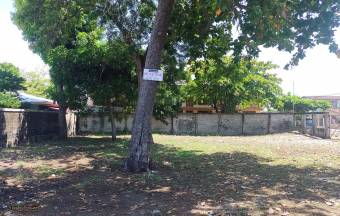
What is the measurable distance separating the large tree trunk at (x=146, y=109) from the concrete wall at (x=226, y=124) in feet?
57.2

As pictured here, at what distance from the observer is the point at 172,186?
316 inches

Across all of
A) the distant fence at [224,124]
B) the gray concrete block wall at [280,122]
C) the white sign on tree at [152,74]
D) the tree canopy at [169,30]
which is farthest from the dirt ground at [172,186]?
the gray concrete block wall at [280,122]

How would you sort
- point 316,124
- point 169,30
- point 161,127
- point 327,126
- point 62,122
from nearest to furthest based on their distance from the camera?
point 169,30 → point 62,122 → point 327,126 → point 316,124 → point 161,127

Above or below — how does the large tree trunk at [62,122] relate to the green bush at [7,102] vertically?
below

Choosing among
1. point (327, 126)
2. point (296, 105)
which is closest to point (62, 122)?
point (327, 126)

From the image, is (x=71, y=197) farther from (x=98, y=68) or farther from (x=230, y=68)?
(x=98, y=68)

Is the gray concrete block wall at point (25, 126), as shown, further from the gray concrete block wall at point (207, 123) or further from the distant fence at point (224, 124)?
the gray concrete block wall at point (207, 123)

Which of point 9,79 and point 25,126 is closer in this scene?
point 25,126

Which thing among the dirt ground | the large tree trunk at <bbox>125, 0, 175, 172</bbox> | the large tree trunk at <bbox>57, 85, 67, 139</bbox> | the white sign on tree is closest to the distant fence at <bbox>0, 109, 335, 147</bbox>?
the large tree trunk at <bbox>57, 85, 67, 139</bbox>

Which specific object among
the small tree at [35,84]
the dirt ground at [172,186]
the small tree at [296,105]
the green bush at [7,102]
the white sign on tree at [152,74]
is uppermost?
the small tree at [35,84]

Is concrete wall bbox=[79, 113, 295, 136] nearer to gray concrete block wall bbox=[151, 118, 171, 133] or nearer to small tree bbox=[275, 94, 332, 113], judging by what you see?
gray concrete block wall bbox=[151, 118, 171, 133]

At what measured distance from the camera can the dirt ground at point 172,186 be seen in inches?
248

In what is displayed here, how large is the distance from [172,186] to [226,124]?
19.8m

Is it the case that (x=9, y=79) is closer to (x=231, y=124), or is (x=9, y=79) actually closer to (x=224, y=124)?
(x=224, y=124)
